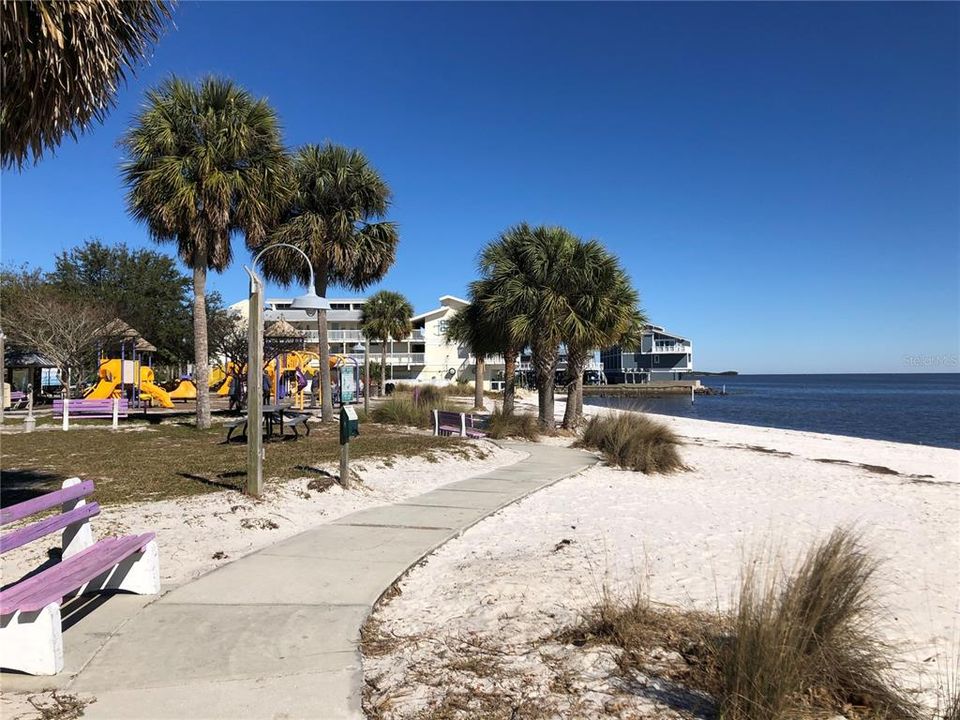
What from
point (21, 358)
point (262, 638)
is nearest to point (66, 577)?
point (262, 638)

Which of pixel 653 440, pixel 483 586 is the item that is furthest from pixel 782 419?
pixel 483 586

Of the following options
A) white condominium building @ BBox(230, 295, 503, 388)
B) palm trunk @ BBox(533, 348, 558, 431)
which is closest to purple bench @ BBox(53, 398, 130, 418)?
palm trunk @ BBox(533, 348, 558, 431)

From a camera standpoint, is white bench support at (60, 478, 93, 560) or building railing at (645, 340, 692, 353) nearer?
white bench support at (60, 478, 93, 560)

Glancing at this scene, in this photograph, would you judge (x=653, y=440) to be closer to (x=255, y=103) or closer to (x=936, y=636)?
(x=936, y=636)

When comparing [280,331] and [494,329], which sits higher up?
[280,331]

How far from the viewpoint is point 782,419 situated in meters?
41.8

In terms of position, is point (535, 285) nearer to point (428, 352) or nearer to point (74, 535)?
point (74, 535)

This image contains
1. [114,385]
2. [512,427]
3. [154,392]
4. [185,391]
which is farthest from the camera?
[185,391]

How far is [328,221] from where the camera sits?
18.2 m

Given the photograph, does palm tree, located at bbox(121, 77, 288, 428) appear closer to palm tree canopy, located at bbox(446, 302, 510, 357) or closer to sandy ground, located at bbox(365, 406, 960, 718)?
palm tree canopy, located at bbox(446, 302, 510, 357)

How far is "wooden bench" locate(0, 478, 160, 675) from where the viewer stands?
3.37 m

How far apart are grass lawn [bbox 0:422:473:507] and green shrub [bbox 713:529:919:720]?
6.79 metres

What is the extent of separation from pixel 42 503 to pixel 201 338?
13068mm

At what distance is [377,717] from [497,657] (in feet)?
3.07
